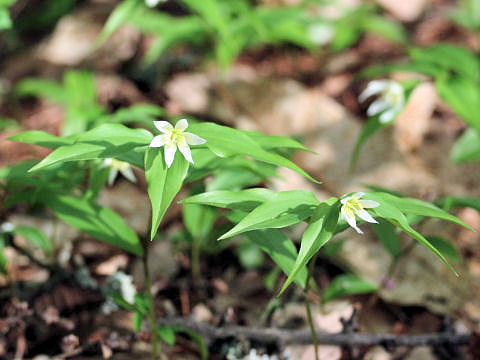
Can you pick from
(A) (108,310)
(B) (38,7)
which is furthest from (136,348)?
(B) (38,7)

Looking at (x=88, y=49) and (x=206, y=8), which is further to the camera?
(x=88, y=49)

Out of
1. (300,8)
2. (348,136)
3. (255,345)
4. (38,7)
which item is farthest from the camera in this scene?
(38,7)

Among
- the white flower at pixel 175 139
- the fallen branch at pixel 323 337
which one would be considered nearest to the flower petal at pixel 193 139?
the white flower at pixel 175 139

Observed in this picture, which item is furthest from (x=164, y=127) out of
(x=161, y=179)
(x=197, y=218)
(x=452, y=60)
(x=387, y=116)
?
(x=452, y=60)

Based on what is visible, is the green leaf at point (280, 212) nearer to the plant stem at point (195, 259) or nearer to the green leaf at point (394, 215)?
the green leaf at point (394, 215)

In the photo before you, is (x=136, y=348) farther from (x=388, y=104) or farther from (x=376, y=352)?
(x=388, y=104)

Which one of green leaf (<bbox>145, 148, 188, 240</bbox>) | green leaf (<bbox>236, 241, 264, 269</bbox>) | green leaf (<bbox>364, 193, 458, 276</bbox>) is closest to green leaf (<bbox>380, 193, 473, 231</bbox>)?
green leaf (<bbox>364, 193, 458, 276</bbox>)

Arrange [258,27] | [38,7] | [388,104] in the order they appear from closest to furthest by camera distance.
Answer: [388,104]
[258,27]
[38,7]
